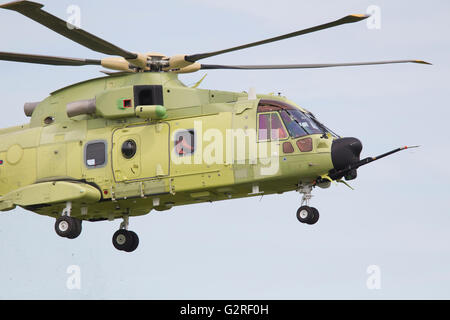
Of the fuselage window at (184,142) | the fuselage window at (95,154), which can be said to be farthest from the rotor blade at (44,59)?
the fuselage window at (184,142)

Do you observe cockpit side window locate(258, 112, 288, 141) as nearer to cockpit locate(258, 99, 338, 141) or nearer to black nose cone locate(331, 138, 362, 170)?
cockpit locate(258, 99, 338, 141)

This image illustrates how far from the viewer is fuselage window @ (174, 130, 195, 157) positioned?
25.7 metres

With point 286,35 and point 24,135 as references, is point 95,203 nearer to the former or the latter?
point 24,135

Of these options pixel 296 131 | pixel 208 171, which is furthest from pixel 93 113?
pixel 296 131

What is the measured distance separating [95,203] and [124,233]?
2251mm

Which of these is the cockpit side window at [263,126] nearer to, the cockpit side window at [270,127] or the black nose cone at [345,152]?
the cockpit side window at [270,127]

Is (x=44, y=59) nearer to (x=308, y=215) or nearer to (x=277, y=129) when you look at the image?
(x=277, y=129)

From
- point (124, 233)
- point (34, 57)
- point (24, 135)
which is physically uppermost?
point (34, 57)

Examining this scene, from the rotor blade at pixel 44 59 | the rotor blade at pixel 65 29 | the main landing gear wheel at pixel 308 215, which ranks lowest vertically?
the main landing gear wheel at pixel 308 215

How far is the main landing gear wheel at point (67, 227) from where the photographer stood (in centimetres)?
2662

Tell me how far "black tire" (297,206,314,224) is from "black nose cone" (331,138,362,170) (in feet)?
4.24

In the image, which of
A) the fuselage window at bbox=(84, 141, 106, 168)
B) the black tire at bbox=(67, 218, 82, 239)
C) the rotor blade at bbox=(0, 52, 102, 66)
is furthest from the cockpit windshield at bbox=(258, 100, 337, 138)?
the black tire at bbox=(67, 218, 82, 239)

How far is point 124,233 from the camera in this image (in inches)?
1141

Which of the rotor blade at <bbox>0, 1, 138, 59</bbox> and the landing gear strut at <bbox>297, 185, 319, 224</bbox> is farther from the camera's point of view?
the landing gear strut at <bbox>297, 185, 319, 224</bbox>
